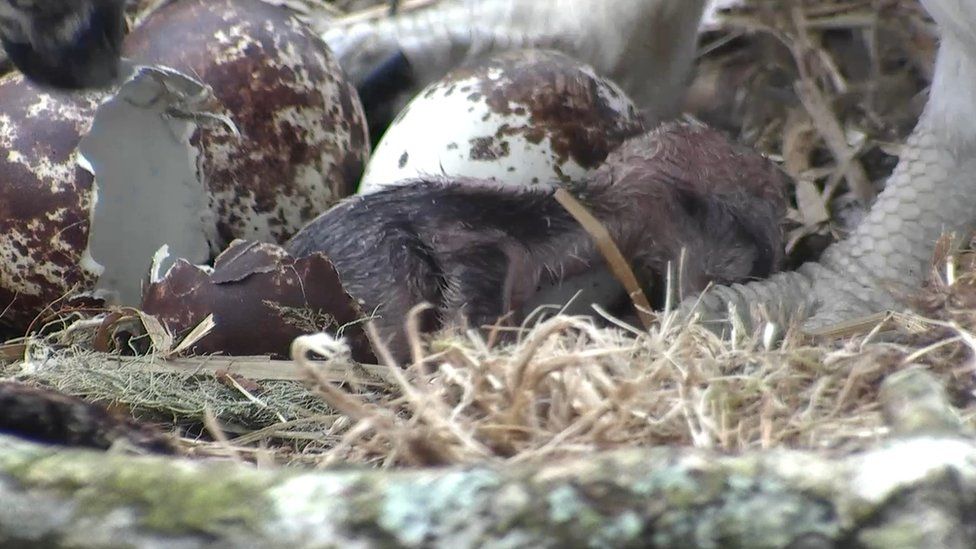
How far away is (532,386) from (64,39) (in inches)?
18.4

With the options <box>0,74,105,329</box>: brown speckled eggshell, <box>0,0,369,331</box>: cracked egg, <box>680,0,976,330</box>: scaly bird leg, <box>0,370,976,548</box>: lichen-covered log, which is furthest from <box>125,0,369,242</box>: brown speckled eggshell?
<box>0,370,976,548</box>: lichen-covered log

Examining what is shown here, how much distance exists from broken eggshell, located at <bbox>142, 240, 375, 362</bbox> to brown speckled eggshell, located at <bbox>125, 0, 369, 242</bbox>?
0.56 ft

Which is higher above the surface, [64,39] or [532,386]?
[64,39]

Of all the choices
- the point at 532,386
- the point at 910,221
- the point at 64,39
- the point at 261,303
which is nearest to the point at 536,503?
the point at 532,386

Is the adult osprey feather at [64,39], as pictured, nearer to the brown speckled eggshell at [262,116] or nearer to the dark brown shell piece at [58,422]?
the brown speckled eggshell at [262,116]

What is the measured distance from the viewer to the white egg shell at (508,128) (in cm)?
98

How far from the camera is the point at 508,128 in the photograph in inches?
38.8


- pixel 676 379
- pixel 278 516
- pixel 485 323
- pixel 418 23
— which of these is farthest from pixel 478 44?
pixel 278 516

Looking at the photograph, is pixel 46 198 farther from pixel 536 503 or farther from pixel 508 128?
pixel 536 503

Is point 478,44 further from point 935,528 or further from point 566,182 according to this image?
point 935,528

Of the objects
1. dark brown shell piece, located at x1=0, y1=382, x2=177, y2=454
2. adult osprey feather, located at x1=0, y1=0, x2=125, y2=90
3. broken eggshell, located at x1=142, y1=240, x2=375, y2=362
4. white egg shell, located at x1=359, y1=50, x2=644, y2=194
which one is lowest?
broken eggshell, located at x1=142, y1=240, x2=375, y2=362

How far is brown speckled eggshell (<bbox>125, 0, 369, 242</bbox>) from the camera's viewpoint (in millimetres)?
1023

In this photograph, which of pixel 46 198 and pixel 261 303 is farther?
pixel 46 198

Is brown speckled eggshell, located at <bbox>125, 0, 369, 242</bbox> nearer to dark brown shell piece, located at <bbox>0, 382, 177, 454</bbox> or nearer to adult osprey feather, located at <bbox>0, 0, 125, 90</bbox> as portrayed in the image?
Answer: adult osprey feather, located at <bbox>0, 0, 125, 90</bbox>
